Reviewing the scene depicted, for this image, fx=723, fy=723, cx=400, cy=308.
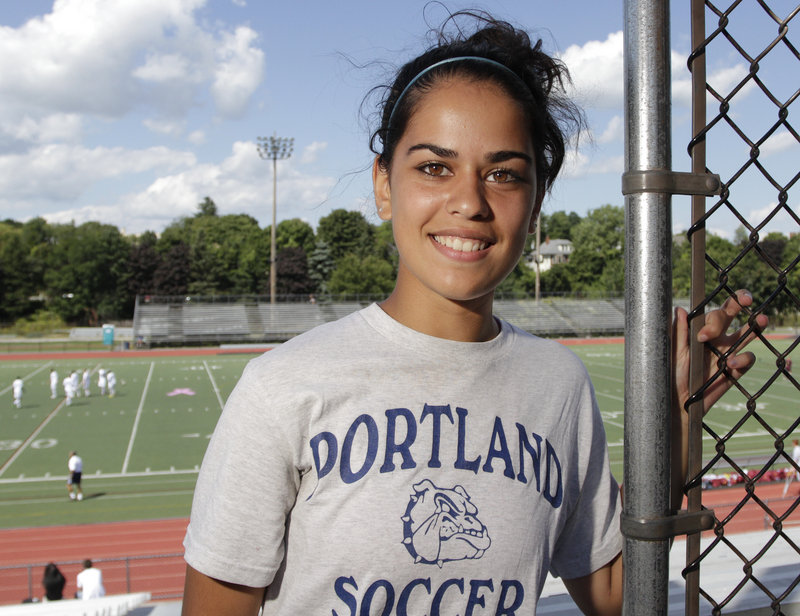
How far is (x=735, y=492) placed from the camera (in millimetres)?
14039

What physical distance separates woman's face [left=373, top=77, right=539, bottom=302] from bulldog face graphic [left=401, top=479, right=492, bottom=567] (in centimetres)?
42

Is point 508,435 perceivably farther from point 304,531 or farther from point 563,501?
point 304,531

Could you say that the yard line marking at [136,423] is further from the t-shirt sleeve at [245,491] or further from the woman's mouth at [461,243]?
the woman's mouth at [461,243]

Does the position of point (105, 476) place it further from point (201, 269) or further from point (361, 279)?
point (201, 269)

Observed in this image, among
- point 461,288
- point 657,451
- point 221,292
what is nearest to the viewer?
point 657,451

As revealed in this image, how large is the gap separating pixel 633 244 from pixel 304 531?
0.84 meters

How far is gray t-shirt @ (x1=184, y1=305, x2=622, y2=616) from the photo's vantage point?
1.40m

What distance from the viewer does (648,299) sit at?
1252 millimetres

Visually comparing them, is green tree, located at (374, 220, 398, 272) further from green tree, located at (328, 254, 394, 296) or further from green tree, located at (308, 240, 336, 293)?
green tree, located at (328, 254, 394, 296)

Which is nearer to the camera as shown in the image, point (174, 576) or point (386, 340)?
point (386, 340)

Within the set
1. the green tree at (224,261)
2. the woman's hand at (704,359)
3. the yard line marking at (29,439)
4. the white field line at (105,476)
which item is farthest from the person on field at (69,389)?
the green tree at (224,261)

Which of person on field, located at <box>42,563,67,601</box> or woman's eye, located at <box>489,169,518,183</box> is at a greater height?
woman's eye, located at <box>489,169,518,183</box>

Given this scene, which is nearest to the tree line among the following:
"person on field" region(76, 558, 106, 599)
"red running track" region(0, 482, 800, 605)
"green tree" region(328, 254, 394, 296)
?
"green tree" region(328, 254, 394, 296)

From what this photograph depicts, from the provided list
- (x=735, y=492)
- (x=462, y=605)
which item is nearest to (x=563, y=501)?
(x=462, y=605)
